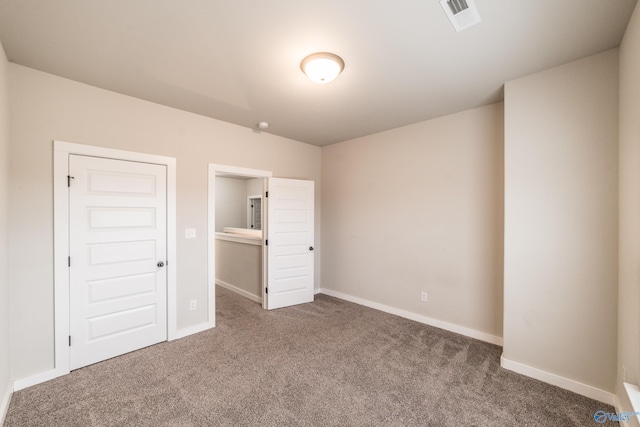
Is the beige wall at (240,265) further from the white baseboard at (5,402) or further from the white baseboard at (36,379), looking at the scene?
the white baseboard at (5,402)

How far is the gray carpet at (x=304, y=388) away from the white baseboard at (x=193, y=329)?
8 cm

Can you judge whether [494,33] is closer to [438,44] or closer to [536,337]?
[438,44]

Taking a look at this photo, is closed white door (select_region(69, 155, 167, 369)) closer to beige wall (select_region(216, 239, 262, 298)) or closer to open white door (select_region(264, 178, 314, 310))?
open white door (select_region(264, 178, 314, 310))

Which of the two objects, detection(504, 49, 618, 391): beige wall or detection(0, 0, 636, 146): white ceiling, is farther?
detection(504, 49, 618, 391): beige wall

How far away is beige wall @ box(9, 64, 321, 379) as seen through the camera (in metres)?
2.18

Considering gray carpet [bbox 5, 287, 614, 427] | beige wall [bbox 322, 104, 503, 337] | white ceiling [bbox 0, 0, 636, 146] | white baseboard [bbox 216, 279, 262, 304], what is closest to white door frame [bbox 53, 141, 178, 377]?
gray carpet [bbox 5, 287, 614, 427]

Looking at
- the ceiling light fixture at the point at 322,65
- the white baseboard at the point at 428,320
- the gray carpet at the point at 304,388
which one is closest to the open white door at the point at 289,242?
the white baseboard at the point at 428,320

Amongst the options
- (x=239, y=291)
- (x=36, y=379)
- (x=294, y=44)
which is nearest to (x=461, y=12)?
(x=294, y=44)

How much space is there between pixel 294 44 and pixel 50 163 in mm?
2385

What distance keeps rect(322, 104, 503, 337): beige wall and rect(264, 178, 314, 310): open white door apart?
535mm

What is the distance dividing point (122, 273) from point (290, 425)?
2.22 metres

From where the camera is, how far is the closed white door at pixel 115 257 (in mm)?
2447

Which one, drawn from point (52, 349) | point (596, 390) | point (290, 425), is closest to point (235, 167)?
point (52, 349)

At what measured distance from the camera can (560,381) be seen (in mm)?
2195
